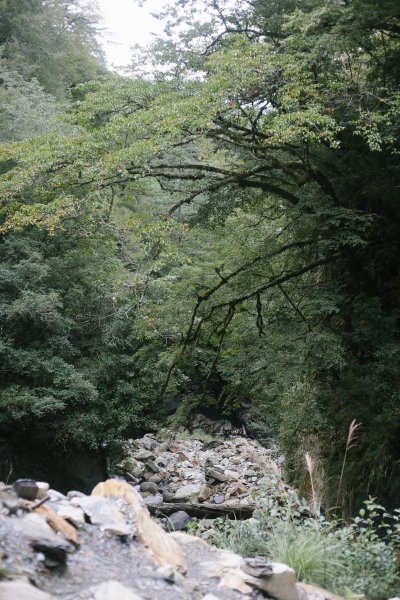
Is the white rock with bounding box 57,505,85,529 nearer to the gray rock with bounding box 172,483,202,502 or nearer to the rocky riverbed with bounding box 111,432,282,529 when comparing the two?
the rocky riverbed with bounding box 111,432,282,529

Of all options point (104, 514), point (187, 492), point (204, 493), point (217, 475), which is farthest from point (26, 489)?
point (217, 475)

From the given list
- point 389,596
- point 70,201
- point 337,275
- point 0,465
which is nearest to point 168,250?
point 70,201

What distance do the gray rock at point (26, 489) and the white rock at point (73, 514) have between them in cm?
20

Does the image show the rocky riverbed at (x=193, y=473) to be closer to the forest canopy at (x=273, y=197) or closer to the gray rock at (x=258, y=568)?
the forest canopy at (x=273, y=197)

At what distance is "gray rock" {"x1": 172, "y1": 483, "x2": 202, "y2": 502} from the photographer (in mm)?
12352

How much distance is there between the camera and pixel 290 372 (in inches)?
287

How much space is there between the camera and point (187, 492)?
→ 41.4 feet

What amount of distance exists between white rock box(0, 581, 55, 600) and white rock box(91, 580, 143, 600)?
24 centimetres

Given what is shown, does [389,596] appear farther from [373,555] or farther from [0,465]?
[0,465]

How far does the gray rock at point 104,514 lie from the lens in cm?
312

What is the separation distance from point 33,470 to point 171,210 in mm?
7016

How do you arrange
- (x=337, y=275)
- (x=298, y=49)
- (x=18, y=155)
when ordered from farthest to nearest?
(x=337, y=275) < (x=18, y=155) < (x=298, y=49)

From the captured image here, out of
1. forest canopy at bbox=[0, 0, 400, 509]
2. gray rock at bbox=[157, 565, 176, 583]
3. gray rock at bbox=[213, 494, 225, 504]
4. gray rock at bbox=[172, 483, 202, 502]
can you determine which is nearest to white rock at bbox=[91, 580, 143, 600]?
gray rock at bbox=[157, 565, 176, 583]

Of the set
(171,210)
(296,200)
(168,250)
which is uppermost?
(296,200)
